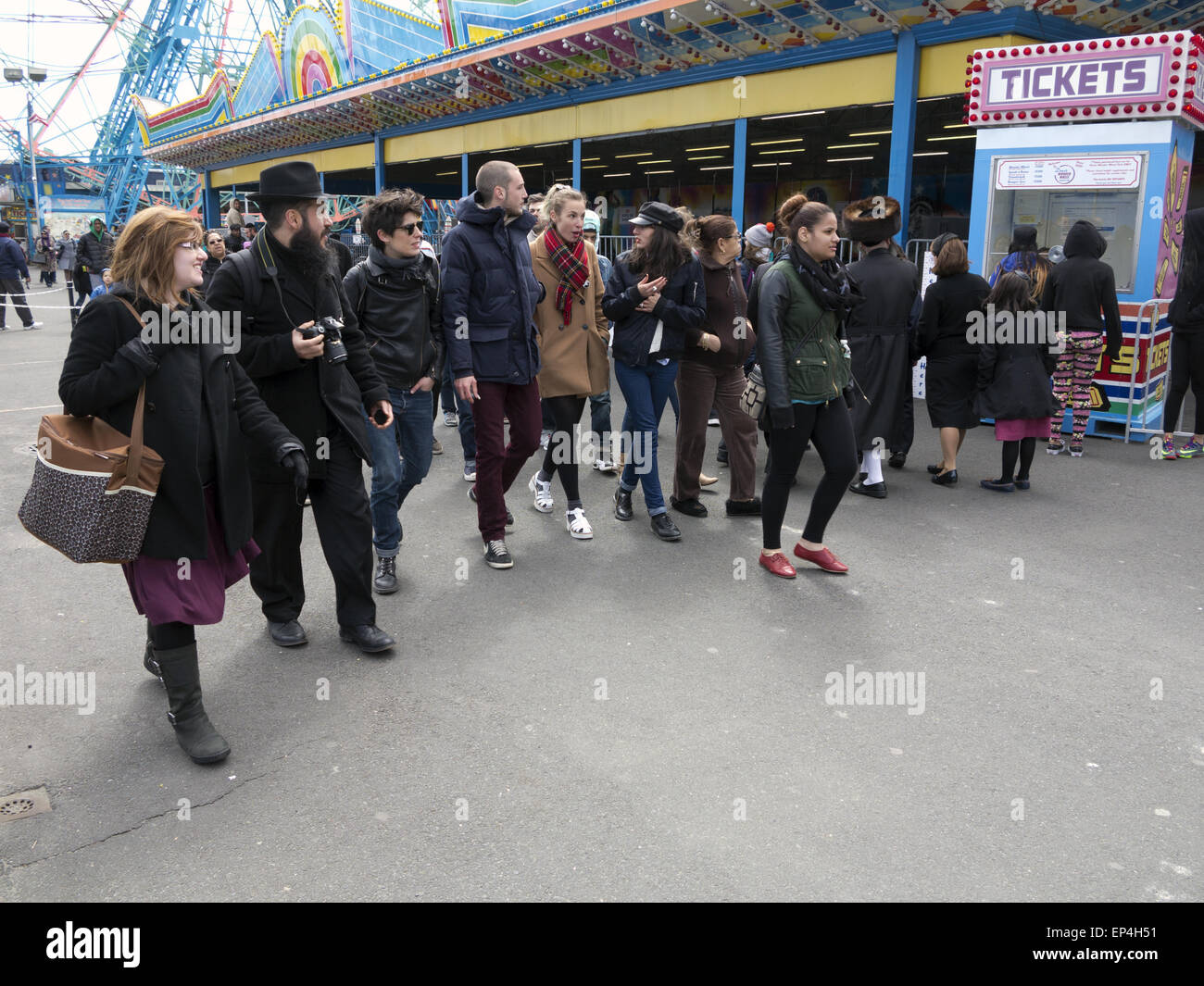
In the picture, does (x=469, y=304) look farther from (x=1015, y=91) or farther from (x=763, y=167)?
(x=763, y=167)

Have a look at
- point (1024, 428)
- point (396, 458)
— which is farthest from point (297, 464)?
point (1024, 428)

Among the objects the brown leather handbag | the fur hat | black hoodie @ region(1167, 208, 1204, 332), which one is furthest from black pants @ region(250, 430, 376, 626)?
black hoodie @ region(1167, 208, 1204, 332)

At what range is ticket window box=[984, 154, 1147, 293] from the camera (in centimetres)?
861

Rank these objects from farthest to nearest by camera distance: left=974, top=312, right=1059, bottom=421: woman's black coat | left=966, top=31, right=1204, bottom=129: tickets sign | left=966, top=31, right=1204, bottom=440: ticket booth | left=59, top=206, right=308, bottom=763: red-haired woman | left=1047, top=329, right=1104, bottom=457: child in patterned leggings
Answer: left=966, top=31, right=1204, bottom=440: ticket booth, left=966, top=31, right=1204, bottom=129: tickets sign, left=1047, top=329, right=1104, bottom=457: child in patterned leggings, left=974, top=312, right=1059, bottom=421: woman's black coat, left=59, top=206, right=308, bottom=763: red-haired woman

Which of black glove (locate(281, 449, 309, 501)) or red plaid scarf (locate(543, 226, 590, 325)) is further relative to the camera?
red plaid scarf (locate(543, 226, 590, 325))

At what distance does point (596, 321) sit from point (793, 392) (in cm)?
147

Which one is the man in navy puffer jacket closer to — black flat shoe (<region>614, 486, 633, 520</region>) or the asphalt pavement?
the asphalt pavement

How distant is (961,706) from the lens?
148 inches

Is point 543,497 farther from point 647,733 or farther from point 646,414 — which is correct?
point 647,733

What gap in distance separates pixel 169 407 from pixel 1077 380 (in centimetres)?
734

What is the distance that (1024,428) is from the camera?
6.91 meters

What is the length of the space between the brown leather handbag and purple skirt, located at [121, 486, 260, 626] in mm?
A: 127

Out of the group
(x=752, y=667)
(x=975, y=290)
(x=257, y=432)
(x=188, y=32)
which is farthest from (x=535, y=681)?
(x=188, y=32)

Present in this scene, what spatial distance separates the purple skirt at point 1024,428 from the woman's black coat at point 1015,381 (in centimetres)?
3
